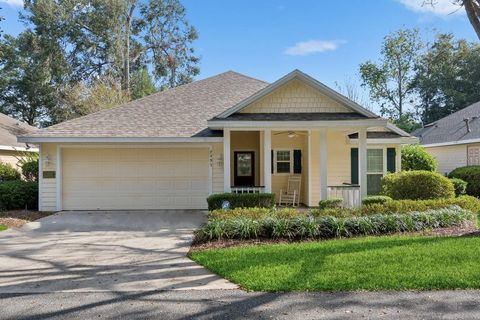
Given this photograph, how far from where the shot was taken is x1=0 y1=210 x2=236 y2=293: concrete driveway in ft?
18.5

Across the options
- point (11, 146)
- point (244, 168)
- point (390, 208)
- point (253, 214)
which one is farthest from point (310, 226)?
point (11, 146)

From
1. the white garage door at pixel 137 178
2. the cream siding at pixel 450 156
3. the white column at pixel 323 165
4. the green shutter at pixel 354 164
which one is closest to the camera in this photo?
the white column at pixel 323 165

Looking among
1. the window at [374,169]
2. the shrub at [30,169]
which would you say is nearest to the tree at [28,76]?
the shrub at [30,169]

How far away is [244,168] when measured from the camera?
604 inches

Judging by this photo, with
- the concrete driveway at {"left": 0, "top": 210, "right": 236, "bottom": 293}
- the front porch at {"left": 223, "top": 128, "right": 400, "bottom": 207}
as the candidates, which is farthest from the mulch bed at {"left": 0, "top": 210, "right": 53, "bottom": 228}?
the front porch at {"left": 223, "top": 128, "right": 400, "bottom": 207}

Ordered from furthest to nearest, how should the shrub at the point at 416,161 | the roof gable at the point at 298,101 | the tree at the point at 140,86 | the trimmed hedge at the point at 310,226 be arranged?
the tree at the point at 140,86
the shrub at the point at 416,161
the roof gable at the point at 298,101
the trimmed hedge at the point at 310,226

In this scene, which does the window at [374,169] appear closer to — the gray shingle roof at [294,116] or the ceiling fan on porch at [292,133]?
the ceiling fan on porch at [292,133]

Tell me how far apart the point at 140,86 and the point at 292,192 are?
2229 centimetres

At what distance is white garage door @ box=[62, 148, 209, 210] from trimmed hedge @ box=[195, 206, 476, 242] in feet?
15.9

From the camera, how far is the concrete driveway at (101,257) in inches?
222

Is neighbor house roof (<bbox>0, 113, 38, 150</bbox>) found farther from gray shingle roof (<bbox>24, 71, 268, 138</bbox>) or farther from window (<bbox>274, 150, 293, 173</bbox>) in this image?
window (<bbox>274, 150, 293, 173</bbox>)

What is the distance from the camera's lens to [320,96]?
1224cm

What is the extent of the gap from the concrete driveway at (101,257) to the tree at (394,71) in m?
34.2

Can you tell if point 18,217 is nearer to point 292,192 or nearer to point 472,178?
point 292,192
